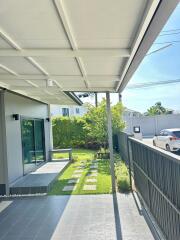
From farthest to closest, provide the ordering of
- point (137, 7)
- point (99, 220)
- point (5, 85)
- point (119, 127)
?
point (119, 127)
point (5, 85)
point (99, 220)
point (137, 7)

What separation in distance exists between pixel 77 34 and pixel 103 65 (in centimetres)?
179

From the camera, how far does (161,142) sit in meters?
17.4

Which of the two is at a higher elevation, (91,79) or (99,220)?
(91,79)

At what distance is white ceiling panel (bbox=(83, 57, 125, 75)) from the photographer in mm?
4973

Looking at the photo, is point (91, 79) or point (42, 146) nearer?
point (91, 79)

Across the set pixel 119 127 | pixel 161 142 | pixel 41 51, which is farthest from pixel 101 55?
pixel 161 142

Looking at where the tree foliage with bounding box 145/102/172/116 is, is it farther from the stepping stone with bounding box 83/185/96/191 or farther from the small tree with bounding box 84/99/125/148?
the stepping stone with bounding box 83/185/96/191

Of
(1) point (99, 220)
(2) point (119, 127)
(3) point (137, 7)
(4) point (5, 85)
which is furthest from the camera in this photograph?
(2) point (119, 127)

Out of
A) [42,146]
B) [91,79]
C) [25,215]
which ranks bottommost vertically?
[25,215]

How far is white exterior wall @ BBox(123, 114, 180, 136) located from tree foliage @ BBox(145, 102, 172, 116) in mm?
21711

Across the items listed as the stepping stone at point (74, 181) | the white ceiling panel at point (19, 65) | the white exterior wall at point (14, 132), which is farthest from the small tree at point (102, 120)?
the white ceiling panel at point (19, 65)

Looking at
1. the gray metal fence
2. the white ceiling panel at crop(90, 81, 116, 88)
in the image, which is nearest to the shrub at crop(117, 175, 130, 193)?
the gray metal fence

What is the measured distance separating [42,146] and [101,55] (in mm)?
9664

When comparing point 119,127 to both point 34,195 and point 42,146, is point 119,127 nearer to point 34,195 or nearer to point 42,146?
point 42,146
